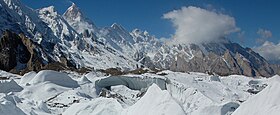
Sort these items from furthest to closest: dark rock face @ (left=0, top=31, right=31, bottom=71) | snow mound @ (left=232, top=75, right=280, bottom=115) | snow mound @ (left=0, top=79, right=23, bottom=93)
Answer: dark rock face @ (left=0, top=31, right=31, bottom=71) → snow mound @ (left=0, top=79, right=23, bottom=93) → snow mound @ (left=232, top=75, right=280, bottom=115)

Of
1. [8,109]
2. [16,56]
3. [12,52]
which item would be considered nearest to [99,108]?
[8,109]

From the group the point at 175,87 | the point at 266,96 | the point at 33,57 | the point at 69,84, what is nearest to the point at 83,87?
the point at 69,84

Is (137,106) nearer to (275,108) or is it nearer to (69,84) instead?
(275,108)

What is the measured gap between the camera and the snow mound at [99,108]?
79.2 feet

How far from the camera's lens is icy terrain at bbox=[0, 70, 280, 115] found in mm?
16031

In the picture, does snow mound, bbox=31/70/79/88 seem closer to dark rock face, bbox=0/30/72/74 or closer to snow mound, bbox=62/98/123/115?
snow mound, bbox=62/98/123/115

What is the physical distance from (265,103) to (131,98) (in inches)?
1586

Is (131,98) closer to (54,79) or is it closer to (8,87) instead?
(54,79)

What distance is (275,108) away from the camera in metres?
13.4

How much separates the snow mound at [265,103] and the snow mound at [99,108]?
1050cm

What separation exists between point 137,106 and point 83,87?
107 ft

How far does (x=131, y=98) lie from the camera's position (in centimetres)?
5372

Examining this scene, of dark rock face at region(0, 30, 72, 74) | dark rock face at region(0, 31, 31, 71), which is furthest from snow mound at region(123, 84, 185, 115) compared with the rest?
dark rock face at region(0, 31, 31, 71)

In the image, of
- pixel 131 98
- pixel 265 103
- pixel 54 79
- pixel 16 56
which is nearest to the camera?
pixel 265 103
